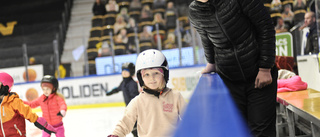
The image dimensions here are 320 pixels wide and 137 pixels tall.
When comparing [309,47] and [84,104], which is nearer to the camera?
[309,47]

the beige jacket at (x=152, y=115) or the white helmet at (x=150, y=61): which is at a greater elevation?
the white helmet at (x=150, y=61)

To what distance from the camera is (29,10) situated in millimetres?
15227

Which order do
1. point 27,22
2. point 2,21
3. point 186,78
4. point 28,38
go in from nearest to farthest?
point 186,78
point 28,38
point 2,21
point 27,22

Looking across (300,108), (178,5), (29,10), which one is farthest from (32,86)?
(300,108)

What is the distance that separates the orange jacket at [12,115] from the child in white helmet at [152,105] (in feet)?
3.96

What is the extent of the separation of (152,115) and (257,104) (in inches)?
19.5

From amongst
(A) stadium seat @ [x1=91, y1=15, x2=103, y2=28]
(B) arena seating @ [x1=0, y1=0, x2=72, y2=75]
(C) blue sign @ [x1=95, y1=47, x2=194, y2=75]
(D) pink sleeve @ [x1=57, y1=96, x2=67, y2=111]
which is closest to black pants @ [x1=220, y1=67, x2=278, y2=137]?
(D) pink sleeve @ [x1=57, y1=96, x2=67, y2=111]

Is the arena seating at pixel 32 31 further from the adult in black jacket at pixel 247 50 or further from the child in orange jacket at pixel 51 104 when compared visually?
the adult in black jacket at pixel 247 50

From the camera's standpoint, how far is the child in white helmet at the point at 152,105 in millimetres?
1713

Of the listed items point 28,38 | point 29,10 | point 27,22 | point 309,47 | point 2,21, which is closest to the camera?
point 309,47

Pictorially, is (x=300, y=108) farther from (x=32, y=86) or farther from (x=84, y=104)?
(x=32, y=86)

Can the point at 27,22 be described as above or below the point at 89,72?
above

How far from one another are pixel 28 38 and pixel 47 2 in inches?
145

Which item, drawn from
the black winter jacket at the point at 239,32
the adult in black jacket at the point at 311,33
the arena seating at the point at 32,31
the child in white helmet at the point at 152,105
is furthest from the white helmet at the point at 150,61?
the arena seating at the point at 32,31
